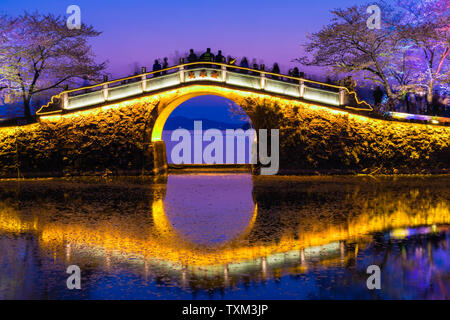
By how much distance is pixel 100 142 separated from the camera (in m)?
24.0

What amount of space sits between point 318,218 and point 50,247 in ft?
21.5

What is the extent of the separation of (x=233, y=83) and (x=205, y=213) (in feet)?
39.3

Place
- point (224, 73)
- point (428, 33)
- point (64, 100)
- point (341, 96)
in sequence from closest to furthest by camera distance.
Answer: point (341, 96) → point (224, 73) → point (64, 100) → point (428, 33)

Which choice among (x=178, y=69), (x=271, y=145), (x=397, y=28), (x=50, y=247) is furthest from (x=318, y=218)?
(x=397, y=28)

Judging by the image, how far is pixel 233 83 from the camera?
77.5 feet

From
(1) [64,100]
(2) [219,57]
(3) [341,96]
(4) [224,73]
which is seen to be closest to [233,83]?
(4) [224,73]

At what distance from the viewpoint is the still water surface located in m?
6.97

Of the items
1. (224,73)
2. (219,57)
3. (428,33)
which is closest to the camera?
(224,73)

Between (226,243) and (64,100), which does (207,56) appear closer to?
(64,100)

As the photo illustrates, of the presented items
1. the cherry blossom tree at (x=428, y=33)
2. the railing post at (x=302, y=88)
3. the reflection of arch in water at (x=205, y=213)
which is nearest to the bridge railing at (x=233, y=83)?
the railing post at (x=302, y=88)

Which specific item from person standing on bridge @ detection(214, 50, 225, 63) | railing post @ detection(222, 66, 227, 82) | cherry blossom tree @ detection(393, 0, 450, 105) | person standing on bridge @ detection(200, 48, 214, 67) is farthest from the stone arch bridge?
cherry blossom tree @ detection(393, 0, 450, 105)

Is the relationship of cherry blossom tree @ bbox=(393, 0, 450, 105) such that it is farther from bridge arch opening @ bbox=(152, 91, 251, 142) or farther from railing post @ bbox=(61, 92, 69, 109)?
railing post @ bbox=(61, 92, 69, 109)
